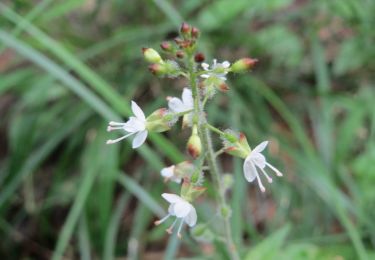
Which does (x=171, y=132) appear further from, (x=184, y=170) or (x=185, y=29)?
(x=185, y=29)

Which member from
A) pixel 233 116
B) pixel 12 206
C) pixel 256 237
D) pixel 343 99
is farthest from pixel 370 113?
pixel 12 206

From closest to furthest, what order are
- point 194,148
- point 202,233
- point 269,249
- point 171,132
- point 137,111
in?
point 194,148, point 137,111, point 202,233, point 269,249, point 171,132

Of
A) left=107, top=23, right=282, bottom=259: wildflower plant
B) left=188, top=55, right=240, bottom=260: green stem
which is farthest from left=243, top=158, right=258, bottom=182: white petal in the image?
left=188, top=55, right=240, bottom=260: green stem

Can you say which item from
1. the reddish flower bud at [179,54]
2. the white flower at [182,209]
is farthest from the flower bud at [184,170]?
the reddish flower bud at [179,54]

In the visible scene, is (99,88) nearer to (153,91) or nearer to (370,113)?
(153,91)

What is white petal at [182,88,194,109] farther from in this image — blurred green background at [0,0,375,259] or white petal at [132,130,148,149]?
blurred green background at [0,0,375,259]

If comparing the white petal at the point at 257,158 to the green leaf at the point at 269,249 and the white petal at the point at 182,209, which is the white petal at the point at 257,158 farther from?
the green leaf at the point at 269,249

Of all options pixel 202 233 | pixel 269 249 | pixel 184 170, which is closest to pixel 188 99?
pixel 184 170
